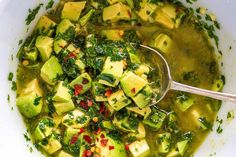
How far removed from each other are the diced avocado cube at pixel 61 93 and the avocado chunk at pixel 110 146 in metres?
0.28

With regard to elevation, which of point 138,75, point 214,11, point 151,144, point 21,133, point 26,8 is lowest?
point 151,144

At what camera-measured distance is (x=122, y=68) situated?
284cm

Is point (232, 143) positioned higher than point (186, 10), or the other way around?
point (186, 10)

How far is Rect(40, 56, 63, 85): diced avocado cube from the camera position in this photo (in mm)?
2895

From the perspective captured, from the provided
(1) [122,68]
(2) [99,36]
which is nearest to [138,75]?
(1) [122,68]

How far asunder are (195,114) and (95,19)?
0.79 m

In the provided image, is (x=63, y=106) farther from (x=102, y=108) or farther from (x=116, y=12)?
(x=116, y=12)

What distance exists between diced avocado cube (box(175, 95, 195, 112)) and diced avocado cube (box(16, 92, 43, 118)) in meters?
0.78

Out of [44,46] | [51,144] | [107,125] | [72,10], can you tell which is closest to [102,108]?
[107,125]

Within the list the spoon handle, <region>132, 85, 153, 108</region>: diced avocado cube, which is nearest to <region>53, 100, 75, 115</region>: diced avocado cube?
<region>132, 85, 153, 108</region>: diced avocado cube

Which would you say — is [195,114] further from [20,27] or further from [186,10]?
[20,27]

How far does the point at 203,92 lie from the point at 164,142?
15.7 inches

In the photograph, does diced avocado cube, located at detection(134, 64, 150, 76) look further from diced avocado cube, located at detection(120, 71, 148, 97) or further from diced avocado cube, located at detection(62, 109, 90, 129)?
diced avocado cube, located at detection(62, 109, 90, 129)

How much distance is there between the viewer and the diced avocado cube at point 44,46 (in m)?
2.91
